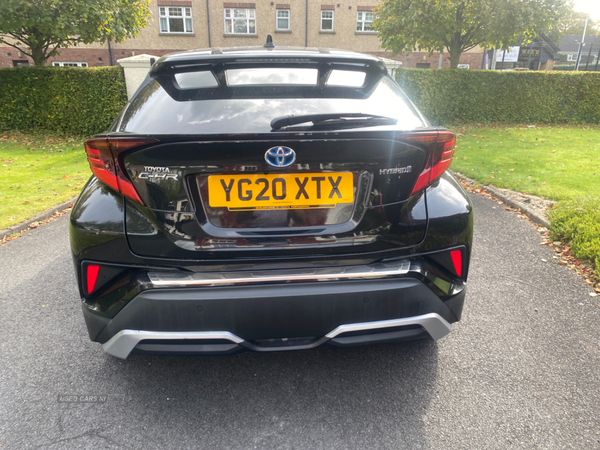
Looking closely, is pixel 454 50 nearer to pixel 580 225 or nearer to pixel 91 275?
pixel 580 225

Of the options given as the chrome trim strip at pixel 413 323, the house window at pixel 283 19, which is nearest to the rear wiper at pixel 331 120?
the chrome trim strip at pixel 413 323

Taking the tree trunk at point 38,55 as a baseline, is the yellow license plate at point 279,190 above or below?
below

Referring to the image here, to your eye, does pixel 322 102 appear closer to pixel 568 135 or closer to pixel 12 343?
pixel 12 343

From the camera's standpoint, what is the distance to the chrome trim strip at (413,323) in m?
1.91

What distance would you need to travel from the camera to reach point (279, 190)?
181 centimetres

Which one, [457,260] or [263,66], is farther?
[263,66]

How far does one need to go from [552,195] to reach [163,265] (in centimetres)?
588

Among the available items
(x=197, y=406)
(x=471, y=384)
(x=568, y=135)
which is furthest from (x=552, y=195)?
(x=568, y=135)

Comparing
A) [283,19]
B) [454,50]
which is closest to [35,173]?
[454,50]

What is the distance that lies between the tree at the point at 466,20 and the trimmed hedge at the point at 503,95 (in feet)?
4.75

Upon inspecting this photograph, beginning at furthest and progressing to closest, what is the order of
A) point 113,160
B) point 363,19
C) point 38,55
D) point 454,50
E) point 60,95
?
point 363,19, point 454,50, point 38,55, point 60,95, point 113,160

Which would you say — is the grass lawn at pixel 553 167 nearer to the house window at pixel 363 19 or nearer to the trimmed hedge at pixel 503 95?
the trimmed hedge at pixel 503 95

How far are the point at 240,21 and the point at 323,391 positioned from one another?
28744 mm

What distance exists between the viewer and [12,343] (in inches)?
106
